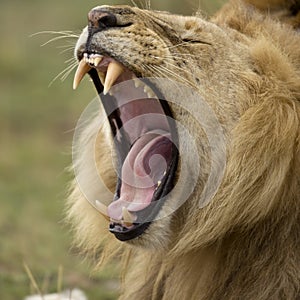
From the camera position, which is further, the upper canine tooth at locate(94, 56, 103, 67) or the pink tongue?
the pink tongue

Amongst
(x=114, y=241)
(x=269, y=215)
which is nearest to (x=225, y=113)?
(x=269, y=215)

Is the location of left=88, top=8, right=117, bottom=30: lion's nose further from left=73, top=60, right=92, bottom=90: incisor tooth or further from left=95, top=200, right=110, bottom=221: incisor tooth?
left=95, top=200, right=110, bottom=221: incisor tooth

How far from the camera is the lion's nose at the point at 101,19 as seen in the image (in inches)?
121

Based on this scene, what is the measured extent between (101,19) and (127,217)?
63 cm

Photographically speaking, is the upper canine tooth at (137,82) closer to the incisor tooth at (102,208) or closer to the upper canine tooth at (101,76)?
the upper canine tooth at (101,76)

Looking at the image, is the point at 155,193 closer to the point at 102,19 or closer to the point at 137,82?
the point at 137,82

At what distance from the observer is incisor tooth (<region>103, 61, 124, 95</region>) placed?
3.08m

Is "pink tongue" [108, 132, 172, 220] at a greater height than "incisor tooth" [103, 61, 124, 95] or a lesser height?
lesser

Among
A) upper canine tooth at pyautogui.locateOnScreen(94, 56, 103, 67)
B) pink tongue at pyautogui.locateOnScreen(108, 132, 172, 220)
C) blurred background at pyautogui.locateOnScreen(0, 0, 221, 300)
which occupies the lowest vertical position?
blurred background at pyautogui.locateOnScreen(0, 0, 221, 300)

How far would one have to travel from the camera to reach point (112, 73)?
10.1 feet

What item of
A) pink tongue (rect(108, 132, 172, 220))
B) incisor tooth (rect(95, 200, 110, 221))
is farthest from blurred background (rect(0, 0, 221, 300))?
pink tongue (rect(108, 132, 172, 220))

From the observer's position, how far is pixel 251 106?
3121mm

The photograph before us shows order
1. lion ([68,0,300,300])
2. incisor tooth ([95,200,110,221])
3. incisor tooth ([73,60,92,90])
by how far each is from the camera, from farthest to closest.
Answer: incisor tooth ([95,200,110,221]) < incisor tooth ([73,60,92,90]) < lion ([68,0,300,300])

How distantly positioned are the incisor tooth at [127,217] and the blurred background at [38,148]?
2.65 feet
